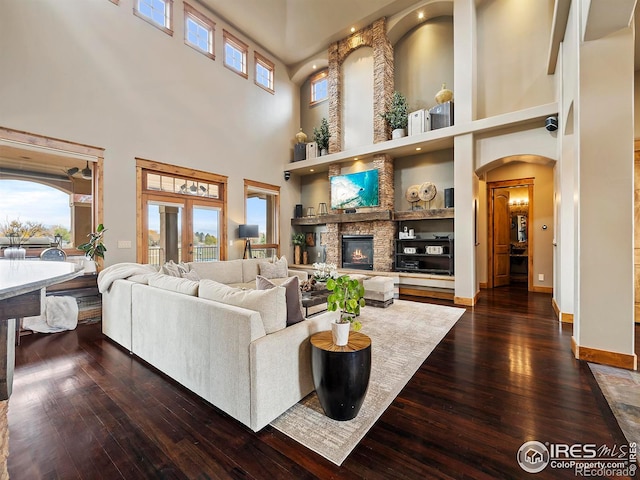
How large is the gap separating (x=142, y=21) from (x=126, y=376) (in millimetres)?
5805

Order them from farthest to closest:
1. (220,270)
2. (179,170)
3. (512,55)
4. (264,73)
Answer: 1. (264,73)
2. (179,170)
3. (512,55)
4. (220,270)

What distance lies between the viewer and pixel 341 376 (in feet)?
5.75

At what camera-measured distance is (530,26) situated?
16.9ft

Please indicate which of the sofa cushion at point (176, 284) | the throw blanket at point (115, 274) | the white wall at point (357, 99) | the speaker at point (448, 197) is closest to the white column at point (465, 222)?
the speaker at point (448, 197)

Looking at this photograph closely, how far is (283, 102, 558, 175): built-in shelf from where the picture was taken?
15.2 feet

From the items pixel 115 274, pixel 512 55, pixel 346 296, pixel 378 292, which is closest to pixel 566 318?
pixel 378 292

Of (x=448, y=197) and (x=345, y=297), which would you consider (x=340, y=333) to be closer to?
(x=345, y=297)

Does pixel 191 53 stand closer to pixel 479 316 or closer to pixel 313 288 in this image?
pixel 313 288

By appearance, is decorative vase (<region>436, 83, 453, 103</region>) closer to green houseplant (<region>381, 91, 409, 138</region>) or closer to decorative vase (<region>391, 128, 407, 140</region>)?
green houseplant (<region>381, 91, 409, 138</region>)

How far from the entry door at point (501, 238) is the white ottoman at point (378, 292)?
372 cm

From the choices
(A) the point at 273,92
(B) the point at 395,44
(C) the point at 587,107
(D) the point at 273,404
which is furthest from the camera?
(A) the point at 273,92

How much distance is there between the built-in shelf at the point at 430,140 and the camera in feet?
15.2

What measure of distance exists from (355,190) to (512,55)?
392 centimetres

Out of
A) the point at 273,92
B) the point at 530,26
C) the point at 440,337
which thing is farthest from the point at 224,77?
the point at 440,337
